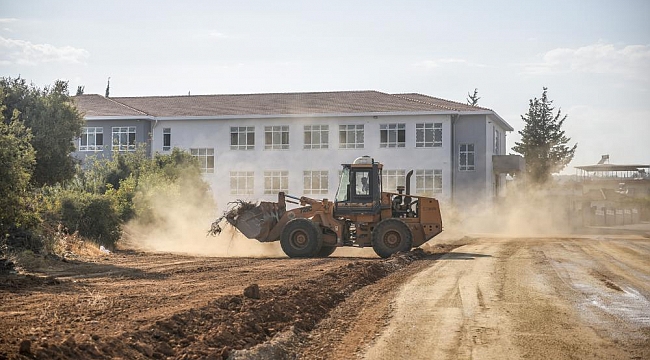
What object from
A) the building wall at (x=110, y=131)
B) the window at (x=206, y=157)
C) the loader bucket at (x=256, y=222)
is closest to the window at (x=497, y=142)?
the window at (x=206, y=157)

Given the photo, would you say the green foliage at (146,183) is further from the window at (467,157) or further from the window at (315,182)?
the window at (467,157)

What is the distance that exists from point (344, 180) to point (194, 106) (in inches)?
1437

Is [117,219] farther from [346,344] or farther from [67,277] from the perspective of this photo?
[346,344]

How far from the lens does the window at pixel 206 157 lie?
60.1 meters

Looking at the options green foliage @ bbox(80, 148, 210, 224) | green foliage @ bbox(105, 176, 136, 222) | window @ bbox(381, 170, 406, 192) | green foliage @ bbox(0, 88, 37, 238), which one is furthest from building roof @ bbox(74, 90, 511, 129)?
green foliage @ bbox(0, 88, 37, 238)

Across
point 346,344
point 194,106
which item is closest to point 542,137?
point 194,106

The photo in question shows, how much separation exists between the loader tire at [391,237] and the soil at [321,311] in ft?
10.6

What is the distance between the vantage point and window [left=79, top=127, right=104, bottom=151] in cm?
6144

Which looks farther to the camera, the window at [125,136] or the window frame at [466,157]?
the window at [125,136]

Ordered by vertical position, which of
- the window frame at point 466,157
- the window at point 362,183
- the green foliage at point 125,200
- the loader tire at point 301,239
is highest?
the window frame at point 466,157

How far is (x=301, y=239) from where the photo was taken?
27188 millimetres

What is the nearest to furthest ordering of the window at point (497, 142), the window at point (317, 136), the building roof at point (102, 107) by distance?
the window at point (317, 136) < the building roof at point (102, 107) < the window at point (497, 142)

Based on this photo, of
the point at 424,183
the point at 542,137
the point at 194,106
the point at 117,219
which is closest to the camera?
the point at 117,219

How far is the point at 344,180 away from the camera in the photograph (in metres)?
28.0
